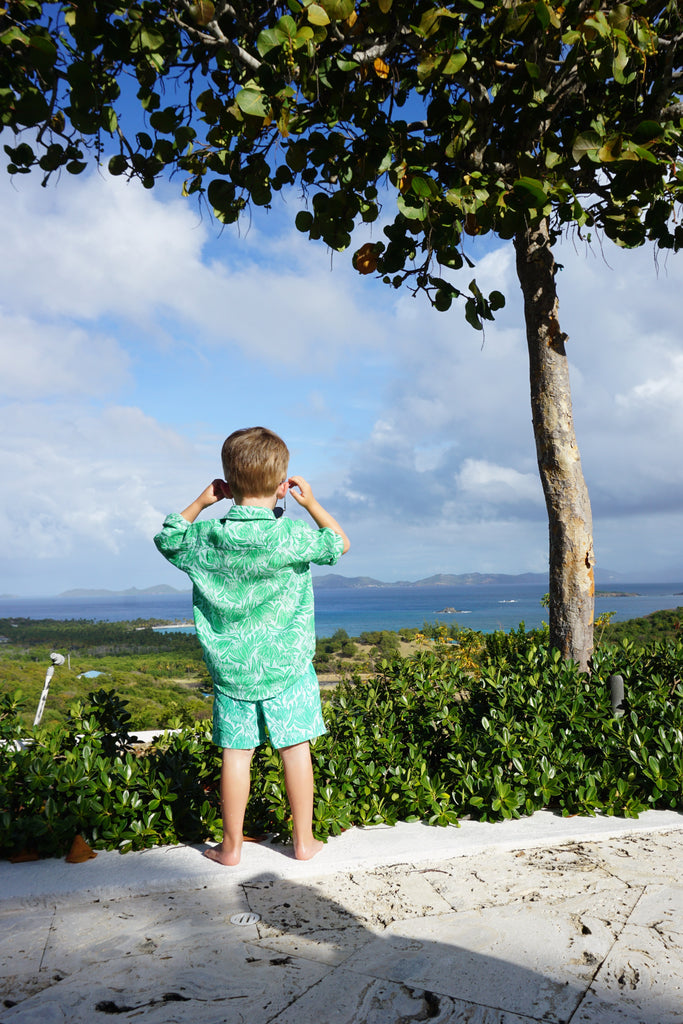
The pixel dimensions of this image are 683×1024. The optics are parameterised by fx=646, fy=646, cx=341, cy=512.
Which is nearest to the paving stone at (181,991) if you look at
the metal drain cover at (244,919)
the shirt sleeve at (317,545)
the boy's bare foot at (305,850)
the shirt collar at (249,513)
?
the metal drain cover at (244,919)

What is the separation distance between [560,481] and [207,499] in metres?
2.62

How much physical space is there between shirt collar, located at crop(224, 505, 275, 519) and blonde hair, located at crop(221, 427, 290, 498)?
62 mm

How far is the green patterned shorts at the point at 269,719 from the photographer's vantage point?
2.74m

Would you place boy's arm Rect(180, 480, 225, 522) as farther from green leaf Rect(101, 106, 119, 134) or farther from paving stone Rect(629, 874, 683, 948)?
green leaf Rect(101, 106, 119, 134)

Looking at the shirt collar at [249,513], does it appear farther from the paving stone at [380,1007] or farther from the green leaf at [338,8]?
the green leaf at [338,8]

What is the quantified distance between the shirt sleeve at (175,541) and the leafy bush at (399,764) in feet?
3.44

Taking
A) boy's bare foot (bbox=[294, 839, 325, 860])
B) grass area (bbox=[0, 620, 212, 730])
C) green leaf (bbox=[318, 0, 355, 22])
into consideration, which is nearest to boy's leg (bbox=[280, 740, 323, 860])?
boy's bare foot (bbox=[294, 839, 325, 860])

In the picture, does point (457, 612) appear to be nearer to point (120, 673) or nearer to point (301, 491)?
point (120, 673)

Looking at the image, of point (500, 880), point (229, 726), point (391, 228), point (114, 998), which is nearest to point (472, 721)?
point (500, 880)

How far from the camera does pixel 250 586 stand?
9.07 feet

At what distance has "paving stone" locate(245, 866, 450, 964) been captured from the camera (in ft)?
6.90

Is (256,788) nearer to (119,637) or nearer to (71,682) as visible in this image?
(71,682)

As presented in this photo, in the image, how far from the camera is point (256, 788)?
318 cm

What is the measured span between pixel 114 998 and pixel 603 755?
2703 mm
